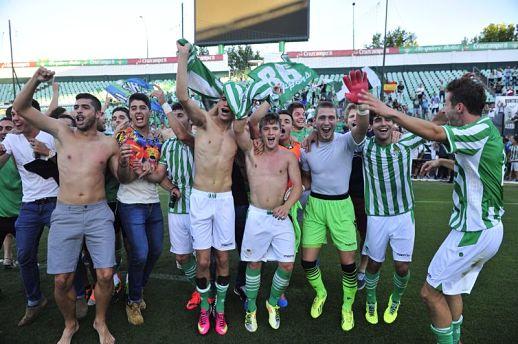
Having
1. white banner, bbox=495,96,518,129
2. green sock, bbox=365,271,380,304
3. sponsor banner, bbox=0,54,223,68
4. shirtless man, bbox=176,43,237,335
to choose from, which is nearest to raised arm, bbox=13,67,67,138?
shirtless man, bbox=176,43,237,335

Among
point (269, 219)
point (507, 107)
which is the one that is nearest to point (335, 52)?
point (507, 107)

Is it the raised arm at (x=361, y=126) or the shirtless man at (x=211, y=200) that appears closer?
the raised arm at (x=361, y=126)

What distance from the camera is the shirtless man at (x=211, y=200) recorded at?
371cm

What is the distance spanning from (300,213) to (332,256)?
135 cm

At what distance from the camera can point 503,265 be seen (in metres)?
5.24

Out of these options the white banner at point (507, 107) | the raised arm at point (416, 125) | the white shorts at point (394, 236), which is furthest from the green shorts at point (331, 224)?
the white banner at point (507, 107)

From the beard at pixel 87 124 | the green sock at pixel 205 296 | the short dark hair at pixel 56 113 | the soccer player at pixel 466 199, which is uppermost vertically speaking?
the short dark hair at pixel 56 113

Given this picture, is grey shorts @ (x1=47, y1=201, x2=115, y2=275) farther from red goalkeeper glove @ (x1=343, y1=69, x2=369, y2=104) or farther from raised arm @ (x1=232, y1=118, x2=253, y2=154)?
red goalkeeper glove @ (x1=343, y1=69, x2=369, y2=104)

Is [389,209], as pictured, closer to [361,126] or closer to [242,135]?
[361,126]

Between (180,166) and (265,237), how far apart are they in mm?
1206

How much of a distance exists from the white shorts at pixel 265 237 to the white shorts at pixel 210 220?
0.61 feet

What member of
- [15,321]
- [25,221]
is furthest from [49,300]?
[25,221]

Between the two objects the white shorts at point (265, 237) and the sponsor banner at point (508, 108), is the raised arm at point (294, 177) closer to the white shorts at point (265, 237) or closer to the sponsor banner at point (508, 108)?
the white shorts at point (265, 237)

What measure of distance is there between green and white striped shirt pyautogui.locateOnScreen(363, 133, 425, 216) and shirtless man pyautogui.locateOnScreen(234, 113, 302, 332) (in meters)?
0.76
